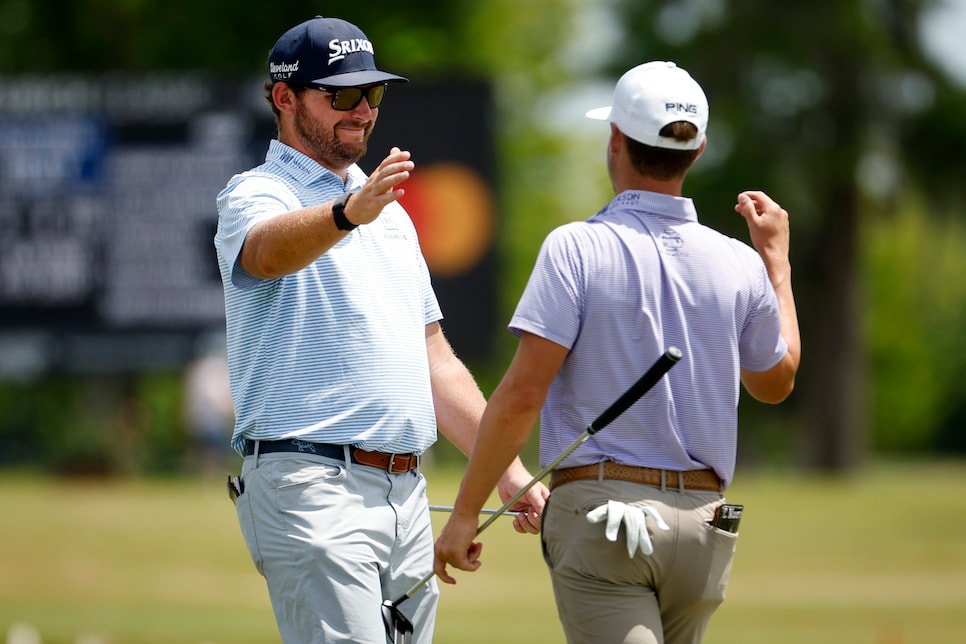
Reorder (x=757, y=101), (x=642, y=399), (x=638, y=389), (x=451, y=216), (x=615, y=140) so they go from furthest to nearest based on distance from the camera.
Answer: (x=757, y=101) → (x=451, y=216) → (x=615, y=140) → (x=642, y=399) → (x=638, y=389)

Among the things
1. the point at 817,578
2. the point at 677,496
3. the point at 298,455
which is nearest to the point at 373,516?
the point at 298,455

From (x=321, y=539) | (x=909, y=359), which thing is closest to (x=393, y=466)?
(x=321, y=539)

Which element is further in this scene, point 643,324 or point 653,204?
point 653,204

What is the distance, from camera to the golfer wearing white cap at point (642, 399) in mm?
3844

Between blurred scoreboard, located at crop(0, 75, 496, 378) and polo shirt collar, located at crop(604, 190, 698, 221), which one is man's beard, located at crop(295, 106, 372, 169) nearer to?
polo shirt collar, located at crop(604, 190, 698, 221)

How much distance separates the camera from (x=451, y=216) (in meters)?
19.4

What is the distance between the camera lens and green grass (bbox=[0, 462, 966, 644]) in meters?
11.2

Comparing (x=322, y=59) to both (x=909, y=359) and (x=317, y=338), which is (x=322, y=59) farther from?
(x=909, y=359)

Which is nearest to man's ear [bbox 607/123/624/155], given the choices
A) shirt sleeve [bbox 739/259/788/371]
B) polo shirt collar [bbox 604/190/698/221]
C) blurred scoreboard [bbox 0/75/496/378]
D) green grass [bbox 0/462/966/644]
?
polo shirt collar [bbox 604/190/698/221]

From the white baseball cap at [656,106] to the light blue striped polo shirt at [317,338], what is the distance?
0.84 metres

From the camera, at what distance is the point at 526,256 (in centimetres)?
5303

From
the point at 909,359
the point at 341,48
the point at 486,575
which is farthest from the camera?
the point at 909,359

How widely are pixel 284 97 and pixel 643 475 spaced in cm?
150

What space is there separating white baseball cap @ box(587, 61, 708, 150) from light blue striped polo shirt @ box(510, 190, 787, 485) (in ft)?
0.48
